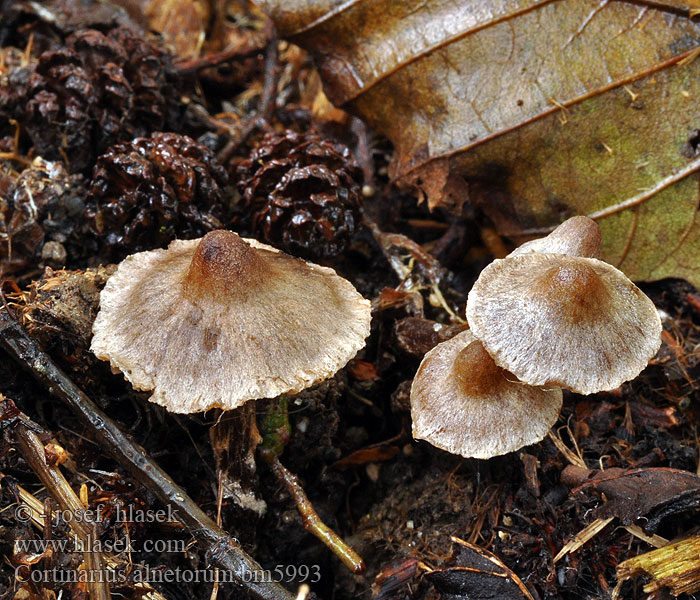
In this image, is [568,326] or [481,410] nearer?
[568,326]

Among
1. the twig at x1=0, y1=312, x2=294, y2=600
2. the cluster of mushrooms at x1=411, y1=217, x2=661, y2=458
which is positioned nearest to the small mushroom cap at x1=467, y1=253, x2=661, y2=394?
the cluster of mushrooms at x1=411, y1=217, x2=661, y2=458

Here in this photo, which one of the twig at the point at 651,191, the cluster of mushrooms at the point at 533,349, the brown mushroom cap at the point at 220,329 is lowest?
the twig at the point at 651,191

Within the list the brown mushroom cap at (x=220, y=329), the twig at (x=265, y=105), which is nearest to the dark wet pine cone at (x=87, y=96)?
the twig at (x=265, y=105)

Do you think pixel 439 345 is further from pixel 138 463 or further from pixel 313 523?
pixel 138 463

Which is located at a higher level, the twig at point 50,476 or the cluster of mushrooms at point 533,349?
the twig at point 50,476

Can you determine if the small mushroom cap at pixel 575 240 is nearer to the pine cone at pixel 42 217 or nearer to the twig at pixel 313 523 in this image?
the twig at pixel 313 523

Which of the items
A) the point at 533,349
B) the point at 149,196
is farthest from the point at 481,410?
the point at 149,196

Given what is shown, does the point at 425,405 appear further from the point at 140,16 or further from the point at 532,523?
the point at 140,16
